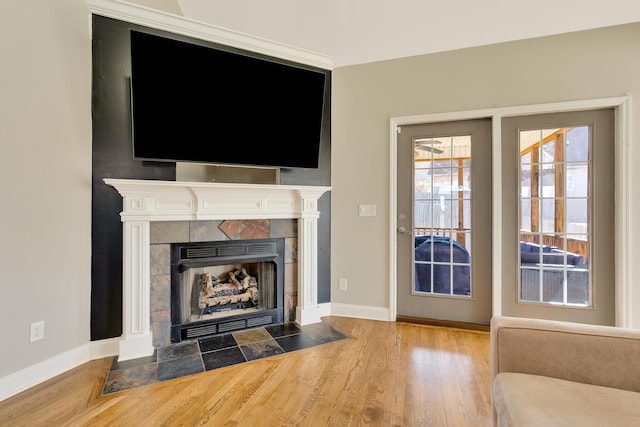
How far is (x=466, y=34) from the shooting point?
262cm

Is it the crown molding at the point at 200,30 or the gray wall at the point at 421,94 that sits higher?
the crown molding at the point at 200,30

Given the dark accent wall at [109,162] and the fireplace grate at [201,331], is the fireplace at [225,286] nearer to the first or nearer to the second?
the fireplace grate at [201,331]

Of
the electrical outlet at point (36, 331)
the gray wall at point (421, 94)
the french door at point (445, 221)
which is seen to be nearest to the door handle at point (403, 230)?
the french door at point (445, 221)

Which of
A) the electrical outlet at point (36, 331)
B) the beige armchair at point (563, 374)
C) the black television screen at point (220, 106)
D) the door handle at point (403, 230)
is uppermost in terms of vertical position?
the black television screen at point (220, 106)

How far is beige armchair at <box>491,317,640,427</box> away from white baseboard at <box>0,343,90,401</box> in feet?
8.38

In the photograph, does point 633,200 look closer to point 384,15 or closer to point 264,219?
point 384,15

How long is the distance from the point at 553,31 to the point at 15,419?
14.7ft

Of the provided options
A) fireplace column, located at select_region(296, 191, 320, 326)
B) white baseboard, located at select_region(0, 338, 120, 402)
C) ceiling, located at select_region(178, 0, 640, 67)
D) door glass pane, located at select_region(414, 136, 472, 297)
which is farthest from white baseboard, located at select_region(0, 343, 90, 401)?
ceiling, located at select_region(178, 0, 640, 67)

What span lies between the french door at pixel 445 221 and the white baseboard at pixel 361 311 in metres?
0.17

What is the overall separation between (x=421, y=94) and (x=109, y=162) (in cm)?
270

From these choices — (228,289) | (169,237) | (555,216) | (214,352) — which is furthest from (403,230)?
(169,237)

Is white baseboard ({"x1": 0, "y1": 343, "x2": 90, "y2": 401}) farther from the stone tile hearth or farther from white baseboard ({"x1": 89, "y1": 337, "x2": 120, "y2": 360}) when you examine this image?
the stone tile hearth

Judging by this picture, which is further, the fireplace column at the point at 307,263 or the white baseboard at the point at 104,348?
the fireplace column at the point at 307,263

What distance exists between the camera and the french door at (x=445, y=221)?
2.79m
